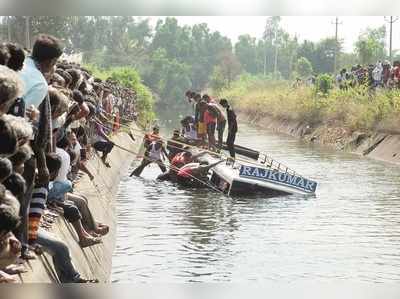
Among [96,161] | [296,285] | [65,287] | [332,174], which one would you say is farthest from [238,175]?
[65,287]

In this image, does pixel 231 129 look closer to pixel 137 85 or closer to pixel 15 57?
pixel 15 57

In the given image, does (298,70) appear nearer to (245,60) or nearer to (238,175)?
(245,60)

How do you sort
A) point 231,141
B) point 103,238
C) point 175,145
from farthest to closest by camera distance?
point 175,145 < point 231,141 < point 103,238

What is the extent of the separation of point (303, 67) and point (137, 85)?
19.6ft

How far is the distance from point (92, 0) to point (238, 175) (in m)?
6.40

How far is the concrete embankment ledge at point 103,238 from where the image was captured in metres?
4.17

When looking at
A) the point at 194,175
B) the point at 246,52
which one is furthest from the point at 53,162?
the point at 246,52

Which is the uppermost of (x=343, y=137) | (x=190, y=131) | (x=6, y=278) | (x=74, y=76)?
(x=74, y=76)

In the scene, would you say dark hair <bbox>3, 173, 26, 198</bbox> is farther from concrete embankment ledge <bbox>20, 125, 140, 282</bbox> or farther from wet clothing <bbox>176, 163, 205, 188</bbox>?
wet clothing <bbox>176, 163, 205, 188</bbox>

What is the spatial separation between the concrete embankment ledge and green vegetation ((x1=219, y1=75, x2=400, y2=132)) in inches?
220

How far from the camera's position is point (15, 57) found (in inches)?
149

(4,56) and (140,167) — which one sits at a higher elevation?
(4,56)

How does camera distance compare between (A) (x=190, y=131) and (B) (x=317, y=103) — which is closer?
(A) (x=190, y=131)

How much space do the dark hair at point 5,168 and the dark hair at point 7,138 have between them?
0.12ft
